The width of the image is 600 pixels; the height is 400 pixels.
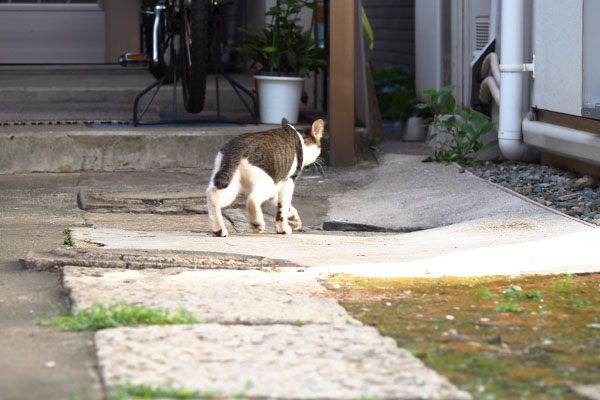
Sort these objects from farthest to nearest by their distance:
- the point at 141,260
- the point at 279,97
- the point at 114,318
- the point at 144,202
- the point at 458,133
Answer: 1. the point at 279,97
2. the point at 458,133
3. the point at 144,202
4. the point at 141,260
5. the point at 114,318

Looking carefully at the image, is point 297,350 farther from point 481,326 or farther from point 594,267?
point 594,267

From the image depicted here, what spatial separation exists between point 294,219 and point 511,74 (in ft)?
6.61

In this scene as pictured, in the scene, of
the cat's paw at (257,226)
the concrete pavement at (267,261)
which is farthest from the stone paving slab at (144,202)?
the cat's paw at (257,226)

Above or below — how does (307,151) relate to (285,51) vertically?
below

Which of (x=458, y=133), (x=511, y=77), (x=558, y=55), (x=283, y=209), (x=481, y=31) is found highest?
(x=481, y=31)

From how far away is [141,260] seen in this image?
11.9 feet

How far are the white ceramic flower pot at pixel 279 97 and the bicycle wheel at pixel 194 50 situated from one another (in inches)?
22.3

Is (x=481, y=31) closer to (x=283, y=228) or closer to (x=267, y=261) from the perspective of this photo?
(x=283, y=228)

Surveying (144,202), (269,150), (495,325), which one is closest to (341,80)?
(144,202)

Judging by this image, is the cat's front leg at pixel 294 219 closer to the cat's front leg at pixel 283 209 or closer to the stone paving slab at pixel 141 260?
the cat's front leg at pixel 283 209

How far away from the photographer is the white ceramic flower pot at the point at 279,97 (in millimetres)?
7344

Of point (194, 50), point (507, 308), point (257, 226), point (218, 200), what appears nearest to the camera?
point (507, 308)

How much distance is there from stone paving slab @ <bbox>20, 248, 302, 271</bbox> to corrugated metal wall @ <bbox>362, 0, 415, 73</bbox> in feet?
26.5

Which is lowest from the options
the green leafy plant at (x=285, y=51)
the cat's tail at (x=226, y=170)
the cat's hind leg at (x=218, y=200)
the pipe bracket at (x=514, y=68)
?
the cat's hind leg at (x=218, y=200)
